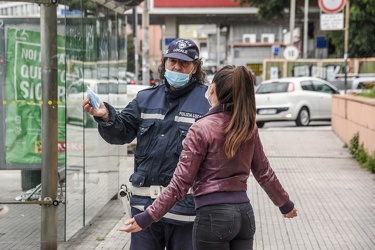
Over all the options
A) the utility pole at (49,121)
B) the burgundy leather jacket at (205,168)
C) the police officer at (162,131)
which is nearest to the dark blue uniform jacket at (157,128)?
the police officer at (162,131)

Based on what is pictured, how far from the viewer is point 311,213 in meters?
8.77

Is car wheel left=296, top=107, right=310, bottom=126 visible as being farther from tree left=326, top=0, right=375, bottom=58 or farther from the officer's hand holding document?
the officer's hand holding document

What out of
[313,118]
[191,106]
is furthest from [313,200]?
[313,118]

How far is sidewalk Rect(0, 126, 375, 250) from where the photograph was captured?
7.26 m

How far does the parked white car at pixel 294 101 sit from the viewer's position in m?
22.8

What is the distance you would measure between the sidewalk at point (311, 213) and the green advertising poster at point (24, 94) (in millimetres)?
1011

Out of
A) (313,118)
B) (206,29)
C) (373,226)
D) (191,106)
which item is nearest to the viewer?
(191,106)

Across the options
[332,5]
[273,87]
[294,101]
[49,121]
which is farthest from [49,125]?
[273,87]

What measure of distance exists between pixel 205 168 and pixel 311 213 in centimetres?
506

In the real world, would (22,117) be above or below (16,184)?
above

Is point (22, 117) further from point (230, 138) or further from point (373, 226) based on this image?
point (230, 138)

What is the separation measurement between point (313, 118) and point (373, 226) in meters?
15.6

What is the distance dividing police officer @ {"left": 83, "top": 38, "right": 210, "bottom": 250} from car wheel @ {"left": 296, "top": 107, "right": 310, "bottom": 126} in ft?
62.0

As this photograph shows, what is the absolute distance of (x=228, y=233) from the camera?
3873mm
